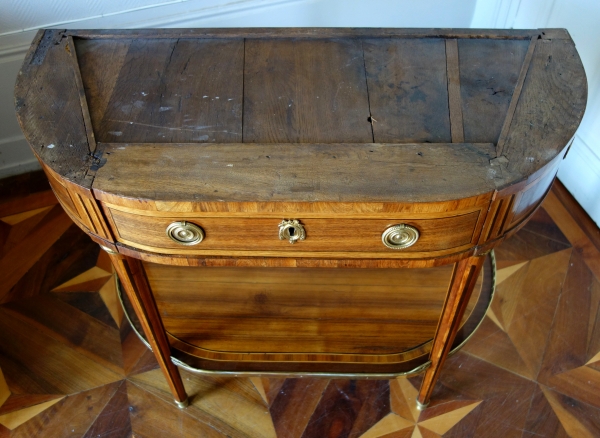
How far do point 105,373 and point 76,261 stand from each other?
0.87 ft

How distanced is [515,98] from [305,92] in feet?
0.78

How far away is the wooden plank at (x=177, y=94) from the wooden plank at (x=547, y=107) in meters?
0.30

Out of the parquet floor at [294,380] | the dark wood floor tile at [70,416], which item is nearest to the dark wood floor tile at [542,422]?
the parquet floor at [294,380]

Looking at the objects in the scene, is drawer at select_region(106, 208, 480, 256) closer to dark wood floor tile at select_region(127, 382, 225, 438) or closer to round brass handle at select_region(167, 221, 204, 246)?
round brass handle at select_region(167, 221, 204, 246)

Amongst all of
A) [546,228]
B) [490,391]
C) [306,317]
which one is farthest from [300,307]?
[546,228]

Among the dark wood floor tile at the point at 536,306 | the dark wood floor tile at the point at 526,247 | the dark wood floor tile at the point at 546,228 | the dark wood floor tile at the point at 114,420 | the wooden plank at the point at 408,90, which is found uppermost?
the wooden plank at the point at 408,90

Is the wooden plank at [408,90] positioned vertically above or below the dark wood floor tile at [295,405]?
above

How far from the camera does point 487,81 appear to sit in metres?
0.64

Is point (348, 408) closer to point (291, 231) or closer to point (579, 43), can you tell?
point (291, 231)

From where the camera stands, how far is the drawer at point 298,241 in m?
0.55

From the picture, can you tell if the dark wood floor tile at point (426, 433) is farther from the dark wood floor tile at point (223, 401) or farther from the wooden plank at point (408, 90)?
the wooden plank at point (408, 90)

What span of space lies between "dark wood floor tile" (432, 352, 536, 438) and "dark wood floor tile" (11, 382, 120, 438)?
58 centimetres

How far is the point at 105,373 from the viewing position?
3.19 feet

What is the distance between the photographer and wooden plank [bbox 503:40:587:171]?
55 cm
